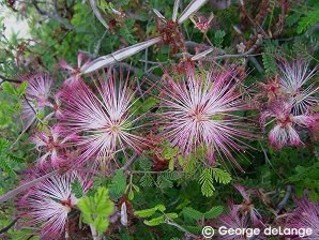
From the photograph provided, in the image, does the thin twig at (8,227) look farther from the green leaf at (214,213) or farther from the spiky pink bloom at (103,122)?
the green leaf at (214,213)

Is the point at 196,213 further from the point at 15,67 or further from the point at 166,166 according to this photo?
the point at 15,67

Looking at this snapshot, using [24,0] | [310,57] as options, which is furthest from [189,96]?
[24,0]

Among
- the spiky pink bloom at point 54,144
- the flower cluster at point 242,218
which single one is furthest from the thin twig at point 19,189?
the flower cluster at point 242,218

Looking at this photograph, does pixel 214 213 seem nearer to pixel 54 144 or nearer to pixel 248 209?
pixel 248 209

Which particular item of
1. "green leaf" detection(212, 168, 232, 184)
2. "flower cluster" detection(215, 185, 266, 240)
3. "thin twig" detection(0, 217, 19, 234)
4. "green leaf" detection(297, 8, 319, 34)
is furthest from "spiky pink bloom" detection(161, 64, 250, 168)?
"thin twig" detection(0, 217, 19, 234)

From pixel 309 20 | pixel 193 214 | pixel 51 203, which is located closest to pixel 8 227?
pixel 51 203
